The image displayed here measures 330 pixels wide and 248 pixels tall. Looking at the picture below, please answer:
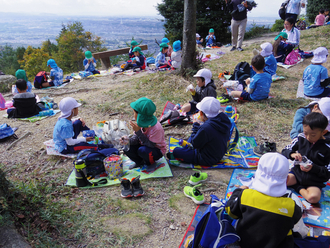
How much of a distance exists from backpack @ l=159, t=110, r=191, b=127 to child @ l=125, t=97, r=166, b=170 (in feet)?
4.69

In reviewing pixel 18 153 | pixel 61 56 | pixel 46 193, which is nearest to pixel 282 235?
pixel 46 193

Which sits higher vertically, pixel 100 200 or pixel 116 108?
pixel 116 108

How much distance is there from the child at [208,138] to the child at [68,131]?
172cm

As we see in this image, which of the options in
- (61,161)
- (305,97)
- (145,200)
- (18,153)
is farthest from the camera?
(305,97)

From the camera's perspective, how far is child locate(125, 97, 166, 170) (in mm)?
3463

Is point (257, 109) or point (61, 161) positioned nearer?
point (61, 161)

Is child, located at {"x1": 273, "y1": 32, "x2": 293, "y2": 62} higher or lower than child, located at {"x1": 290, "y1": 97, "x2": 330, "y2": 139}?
below

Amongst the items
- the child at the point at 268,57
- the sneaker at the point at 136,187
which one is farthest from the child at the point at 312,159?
the child at the point at 268,57

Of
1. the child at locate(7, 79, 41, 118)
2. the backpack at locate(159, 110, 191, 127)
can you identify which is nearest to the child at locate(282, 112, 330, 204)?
the backpack at locate(159, 110, 191, 127)

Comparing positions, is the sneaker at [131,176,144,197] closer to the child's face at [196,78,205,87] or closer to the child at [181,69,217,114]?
the child at [181,69,217,114]

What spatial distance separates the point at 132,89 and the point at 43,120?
2791 mm

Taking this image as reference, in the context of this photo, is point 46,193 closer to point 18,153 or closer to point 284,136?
point 18,153

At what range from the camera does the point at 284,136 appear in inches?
179

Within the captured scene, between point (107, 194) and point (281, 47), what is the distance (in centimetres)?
792
